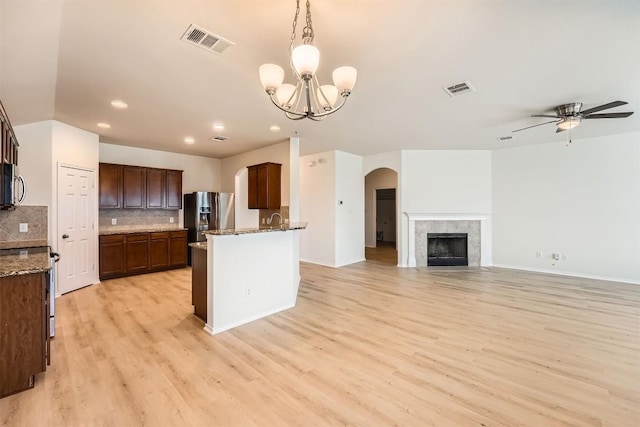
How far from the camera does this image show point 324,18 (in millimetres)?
2002

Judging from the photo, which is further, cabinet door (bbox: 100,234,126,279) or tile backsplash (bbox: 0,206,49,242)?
cabinet door (bbox: 100,234,126,279)

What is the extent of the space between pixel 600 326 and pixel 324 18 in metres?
4.45

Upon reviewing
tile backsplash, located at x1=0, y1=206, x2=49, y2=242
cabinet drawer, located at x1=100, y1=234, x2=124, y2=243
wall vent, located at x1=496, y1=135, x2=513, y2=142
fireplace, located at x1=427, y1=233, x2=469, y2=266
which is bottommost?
fireplace, located at x1=427, y1=233, x2=469, y2=266

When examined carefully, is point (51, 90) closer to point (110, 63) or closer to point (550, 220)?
point (110, 63)

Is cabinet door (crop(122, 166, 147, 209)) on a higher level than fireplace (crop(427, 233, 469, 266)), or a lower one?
higher

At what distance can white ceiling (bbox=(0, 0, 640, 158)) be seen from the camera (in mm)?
1934

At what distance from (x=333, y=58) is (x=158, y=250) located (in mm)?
5392

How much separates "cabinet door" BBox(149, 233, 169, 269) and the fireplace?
19.9 feet

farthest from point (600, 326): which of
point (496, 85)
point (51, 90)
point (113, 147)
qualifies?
point (113, 147)

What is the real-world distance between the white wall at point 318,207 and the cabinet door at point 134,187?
3624 mm

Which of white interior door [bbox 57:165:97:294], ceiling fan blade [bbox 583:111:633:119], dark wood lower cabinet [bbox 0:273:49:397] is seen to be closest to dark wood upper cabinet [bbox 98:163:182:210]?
white interior door [bbox 57:165:97:294]

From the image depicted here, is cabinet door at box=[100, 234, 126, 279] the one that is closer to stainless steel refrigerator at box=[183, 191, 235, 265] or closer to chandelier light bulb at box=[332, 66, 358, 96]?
stainless steel refrigerator at box=[183, 191, 235, 265]

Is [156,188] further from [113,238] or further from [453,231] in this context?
[453,231]

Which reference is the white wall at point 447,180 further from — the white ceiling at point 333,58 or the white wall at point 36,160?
the white wall at point 36,160
